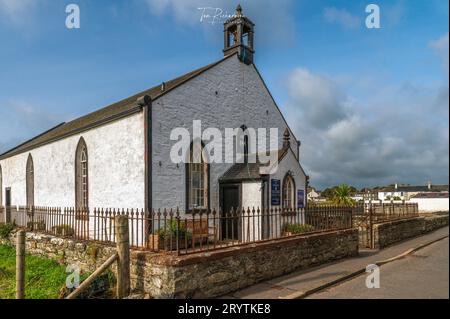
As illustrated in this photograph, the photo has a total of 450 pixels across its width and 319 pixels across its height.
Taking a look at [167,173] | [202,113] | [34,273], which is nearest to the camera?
[34,273]

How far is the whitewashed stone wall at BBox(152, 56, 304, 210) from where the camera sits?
11.8 meters

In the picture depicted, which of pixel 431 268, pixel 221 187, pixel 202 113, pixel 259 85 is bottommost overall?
pixel 431 268

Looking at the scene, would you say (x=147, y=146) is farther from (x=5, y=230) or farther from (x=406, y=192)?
(x=406, y=192)

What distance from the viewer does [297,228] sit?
467 inches

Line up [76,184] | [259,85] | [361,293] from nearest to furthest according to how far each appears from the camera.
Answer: [361,293] → [76,184] → [259,85]

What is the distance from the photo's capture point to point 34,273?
416 inches

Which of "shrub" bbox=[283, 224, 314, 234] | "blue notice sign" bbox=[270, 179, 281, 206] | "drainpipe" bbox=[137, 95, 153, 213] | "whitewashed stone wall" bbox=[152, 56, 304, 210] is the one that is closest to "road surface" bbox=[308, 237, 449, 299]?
"shrub" bbox=[283, 224, 314, 234]

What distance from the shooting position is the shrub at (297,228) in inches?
464

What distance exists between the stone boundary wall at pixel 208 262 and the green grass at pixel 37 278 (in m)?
0.39

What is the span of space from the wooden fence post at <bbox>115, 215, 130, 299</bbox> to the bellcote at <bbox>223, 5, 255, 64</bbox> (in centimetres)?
1077
